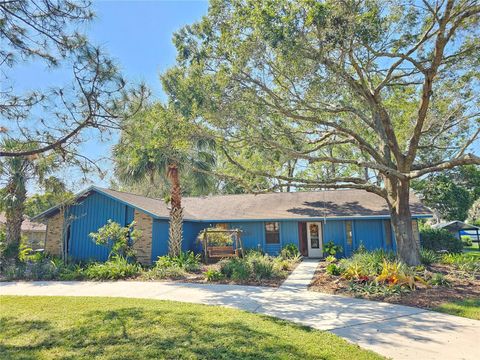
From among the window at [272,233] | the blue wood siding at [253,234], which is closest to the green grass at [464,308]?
the window at [272,233]

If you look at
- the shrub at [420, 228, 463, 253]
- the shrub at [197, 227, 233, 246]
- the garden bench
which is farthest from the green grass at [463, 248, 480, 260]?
the shrub at [197, 227, 233, 246]

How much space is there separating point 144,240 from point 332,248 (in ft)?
31.6

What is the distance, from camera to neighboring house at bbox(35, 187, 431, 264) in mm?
15352

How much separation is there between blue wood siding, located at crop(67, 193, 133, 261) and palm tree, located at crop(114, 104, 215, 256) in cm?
160

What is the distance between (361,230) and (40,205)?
54.3 ft

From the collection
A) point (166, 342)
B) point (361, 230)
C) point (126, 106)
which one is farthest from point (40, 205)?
point (361, 230)

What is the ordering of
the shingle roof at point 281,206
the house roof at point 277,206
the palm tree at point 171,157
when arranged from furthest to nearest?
the shingle roof at point 281,206 < the house roof at point 277,206 < the palm tree at point 171,157

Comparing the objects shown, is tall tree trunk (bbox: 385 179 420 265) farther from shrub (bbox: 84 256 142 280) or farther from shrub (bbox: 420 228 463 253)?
shrub (bbox: 84 256 142 280)

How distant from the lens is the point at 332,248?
16625mm

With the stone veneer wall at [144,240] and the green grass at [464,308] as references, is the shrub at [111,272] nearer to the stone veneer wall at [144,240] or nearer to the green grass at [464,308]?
the stone veneer wall at [144,240]

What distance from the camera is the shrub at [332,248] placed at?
54.3ft

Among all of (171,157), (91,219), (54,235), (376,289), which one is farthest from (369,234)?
(54,235)

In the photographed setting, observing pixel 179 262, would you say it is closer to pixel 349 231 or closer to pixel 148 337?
pixel 148 337

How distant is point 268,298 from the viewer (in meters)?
8.23
